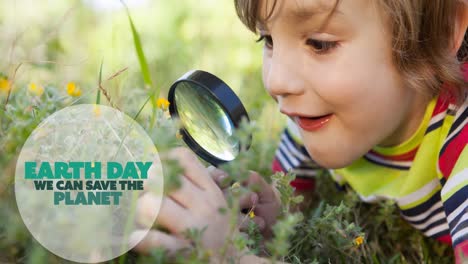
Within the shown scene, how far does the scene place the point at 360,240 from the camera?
1780 millimetres

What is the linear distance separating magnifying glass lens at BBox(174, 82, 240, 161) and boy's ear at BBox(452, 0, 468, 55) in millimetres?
771

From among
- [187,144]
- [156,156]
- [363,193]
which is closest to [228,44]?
[363,193]

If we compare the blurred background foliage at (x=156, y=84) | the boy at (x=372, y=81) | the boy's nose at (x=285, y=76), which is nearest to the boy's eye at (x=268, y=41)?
the boy at (x=372, y=81)

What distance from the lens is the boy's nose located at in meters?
1.89

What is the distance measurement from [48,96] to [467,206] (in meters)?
1.17

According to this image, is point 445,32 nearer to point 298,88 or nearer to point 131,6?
point 298,88

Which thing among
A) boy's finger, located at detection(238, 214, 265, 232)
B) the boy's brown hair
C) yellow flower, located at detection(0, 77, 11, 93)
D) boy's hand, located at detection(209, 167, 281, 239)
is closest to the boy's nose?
the boy's brown hair

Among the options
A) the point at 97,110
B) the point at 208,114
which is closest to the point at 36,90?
the point at 97,110

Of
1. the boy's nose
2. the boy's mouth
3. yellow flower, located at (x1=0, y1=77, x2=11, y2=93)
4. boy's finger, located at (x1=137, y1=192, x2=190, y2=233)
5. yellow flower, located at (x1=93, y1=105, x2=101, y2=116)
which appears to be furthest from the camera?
the boy's mouth

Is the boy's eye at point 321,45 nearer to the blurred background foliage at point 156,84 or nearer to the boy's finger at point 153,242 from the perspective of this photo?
the blurred background foliage at point 156,84

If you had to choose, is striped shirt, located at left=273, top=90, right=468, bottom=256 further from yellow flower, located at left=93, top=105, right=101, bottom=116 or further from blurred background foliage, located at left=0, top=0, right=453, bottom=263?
yellow flower, located at left=93, top=105, right=101, bottom=116

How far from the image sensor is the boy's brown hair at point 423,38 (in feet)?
6.26

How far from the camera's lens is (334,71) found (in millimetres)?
1887

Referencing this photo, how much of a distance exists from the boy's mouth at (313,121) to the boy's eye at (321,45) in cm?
21
